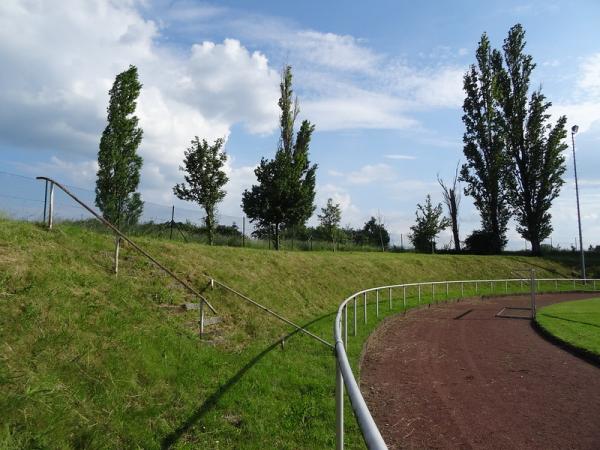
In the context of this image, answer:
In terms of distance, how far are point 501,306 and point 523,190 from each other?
2552cm

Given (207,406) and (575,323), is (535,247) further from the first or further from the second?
(207,406)

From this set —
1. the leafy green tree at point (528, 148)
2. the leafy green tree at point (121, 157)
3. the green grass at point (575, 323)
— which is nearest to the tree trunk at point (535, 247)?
the leafy green tree at point (528, 148)

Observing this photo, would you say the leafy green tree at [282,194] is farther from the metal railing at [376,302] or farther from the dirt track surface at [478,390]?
the dirt track surface at [478,390]

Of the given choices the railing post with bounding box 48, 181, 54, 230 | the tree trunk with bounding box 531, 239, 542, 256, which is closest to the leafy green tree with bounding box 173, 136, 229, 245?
the railing post with bounding box 48, 181, 54, 230

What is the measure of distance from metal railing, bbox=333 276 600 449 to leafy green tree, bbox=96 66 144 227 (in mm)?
12984

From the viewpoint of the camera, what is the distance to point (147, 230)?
68.6 feet

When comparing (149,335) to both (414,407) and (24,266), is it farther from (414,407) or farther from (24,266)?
(414,407)

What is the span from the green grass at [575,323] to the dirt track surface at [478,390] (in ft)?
2.04

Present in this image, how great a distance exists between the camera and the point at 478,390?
8.38m

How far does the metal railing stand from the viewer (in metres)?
2.24

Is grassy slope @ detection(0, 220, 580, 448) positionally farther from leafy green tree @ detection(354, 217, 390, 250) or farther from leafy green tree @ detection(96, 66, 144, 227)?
leafy green tree @ detection(354, 217, 390, 250)

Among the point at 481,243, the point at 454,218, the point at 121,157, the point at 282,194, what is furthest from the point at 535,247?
the point at 121,157

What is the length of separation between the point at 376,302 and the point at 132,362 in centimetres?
1150

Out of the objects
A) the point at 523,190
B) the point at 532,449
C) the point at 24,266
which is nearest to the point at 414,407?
the point at 532,449
